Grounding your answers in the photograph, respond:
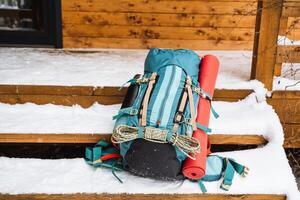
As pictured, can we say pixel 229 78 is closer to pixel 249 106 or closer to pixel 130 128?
pixel 249 106

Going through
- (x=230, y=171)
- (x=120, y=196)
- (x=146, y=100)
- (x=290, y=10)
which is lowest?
(x=120, y=196)

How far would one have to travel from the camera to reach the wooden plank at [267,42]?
8.67ft

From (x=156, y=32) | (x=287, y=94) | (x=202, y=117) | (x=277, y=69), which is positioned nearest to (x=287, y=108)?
(x=287, y=94)

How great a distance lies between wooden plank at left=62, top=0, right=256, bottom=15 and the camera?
3953 mm

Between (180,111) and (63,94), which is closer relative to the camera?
(180,111)

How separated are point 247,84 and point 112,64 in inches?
45.0

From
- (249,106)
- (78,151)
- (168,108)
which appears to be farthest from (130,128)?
(78,151)

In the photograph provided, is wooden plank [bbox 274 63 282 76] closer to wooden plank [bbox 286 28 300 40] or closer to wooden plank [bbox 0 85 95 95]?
wooden plank [bbox 0 85 95 95]

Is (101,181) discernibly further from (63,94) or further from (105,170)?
(63,94)

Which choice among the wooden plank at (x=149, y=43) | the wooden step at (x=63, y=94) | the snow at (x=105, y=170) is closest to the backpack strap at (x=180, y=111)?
the snow at (x=105, y=170)

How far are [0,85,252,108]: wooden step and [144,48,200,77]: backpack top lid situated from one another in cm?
39

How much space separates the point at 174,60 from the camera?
7.77 feet

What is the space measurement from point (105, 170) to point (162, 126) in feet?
1.33

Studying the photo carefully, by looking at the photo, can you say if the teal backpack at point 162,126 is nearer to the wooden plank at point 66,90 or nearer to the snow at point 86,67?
the wooden plank at point 66,90
